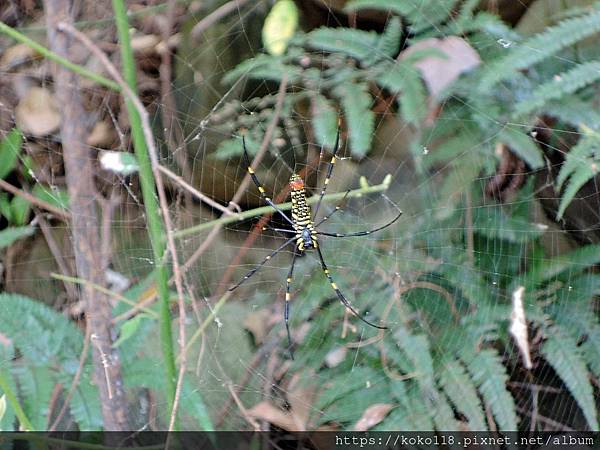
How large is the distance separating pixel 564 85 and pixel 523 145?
19 centimetres

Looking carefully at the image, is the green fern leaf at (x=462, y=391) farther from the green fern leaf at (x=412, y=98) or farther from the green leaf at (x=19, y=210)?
the green leaf at (x=19, y=210)

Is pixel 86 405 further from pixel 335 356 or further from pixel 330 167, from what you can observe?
pixel 330 167

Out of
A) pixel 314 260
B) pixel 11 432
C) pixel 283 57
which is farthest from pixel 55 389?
pixel 283 57

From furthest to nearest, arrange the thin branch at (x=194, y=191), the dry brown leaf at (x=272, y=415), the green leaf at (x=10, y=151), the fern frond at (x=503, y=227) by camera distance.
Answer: the green leaf at (x=10, y=151) < the dry brown leaf at (x=272, y=415) < the fern frond at (x=503, y=227) < the thin branch at (x=194, y=191)

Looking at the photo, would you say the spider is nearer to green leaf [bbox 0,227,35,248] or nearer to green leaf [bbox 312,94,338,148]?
green leaf [bbox 312,94,338,148]

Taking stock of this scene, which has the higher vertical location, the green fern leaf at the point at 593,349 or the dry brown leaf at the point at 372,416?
the green fern leaf at the point at 593,349

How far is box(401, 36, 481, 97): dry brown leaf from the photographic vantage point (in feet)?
5.49

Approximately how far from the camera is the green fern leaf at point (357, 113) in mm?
1654

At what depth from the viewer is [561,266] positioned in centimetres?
169

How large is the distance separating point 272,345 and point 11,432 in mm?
779

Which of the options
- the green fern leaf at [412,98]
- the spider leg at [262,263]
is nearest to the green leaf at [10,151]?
the spider leg at [262,263]

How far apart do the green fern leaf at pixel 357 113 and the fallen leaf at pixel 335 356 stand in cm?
59

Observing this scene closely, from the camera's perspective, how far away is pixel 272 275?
6.60 ft

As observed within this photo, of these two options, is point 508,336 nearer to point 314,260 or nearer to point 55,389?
point 314,260
